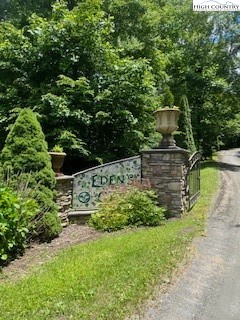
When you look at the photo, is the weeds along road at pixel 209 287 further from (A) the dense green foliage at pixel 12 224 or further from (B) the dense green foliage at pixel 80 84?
(B) the dense green foliage at pixel 80 84

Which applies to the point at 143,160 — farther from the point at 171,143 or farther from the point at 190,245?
the point at 190,245

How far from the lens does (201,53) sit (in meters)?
19.9

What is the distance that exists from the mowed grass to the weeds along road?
20cm

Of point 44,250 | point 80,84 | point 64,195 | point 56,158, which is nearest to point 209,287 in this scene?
point 44,250

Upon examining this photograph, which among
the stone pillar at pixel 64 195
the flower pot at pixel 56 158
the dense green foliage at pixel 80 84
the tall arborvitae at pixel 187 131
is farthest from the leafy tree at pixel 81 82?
the tall arborvitae at pixel 187 131

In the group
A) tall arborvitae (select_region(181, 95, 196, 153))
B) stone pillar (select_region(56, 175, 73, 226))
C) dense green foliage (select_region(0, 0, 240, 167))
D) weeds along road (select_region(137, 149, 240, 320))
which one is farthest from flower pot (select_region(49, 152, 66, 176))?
tall arborvitae (select_region(181, 95, 196, 153))

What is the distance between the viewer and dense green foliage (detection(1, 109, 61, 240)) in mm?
5621

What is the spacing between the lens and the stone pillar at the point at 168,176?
22.6 feet

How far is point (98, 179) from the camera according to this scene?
744 cm

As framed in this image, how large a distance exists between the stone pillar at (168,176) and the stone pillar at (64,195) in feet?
5.53

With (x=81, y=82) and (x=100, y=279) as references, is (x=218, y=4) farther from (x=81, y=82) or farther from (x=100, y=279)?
(x=100, y=279)

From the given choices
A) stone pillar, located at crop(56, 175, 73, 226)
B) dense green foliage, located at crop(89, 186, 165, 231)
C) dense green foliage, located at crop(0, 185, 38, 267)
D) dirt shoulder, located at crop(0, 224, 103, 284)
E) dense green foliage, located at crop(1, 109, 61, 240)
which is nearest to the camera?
dirt shoulder, located at crop(0, 224, 103, 284)

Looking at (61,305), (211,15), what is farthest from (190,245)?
(211,15)

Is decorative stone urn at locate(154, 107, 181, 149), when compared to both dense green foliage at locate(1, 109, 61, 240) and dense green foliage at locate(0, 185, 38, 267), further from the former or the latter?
dense green foliage at locate(0, 185, 38, 267)
